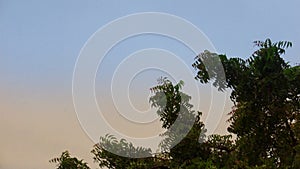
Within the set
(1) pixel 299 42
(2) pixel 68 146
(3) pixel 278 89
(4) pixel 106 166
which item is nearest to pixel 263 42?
(3) pixel 278 89

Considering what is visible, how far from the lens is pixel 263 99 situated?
1.21m

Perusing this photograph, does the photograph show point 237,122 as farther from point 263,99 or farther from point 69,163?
point 69,163

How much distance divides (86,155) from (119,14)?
0.52 metres

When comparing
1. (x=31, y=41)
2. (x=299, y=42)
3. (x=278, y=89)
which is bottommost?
(x=278, y=89)

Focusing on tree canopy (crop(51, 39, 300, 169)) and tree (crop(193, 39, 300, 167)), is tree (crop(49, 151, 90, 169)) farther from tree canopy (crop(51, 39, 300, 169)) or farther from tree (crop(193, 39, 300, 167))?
tree (crop(193, 39, 300, 167))

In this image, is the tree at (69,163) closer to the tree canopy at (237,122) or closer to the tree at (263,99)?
the tree canopy at (237,122)

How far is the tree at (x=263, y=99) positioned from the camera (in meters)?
1.17

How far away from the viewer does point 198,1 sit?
1.63 meters

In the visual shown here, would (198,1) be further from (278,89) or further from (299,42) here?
(278,89)

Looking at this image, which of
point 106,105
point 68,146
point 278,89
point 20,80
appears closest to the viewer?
point 278,89

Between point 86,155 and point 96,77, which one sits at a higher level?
point 96,77

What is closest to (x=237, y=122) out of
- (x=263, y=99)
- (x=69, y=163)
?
(x=263, y=99)

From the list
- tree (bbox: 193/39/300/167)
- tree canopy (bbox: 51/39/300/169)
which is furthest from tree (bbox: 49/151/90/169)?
tree (bbox: 193/39/300/167)

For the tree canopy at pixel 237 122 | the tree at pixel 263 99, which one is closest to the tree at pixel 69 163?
the tree canopy at pixel 237 122
